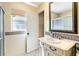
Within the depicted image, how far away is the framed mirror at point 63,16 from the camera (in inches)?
66.3

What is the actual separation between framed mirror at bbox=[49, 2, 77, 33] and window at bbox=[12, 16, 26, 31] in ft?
3.98

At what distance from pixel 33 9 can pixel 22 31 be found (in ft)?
2.83

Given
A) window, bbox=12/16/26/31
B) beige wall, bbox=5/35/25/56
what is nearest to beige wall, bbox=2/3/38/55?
beige wall, bbox=5/35/25/56

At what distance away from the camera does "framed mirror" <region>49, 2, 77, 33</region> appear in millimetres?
1683

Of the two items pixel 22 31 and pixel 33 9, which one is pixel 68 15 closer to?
pixel 33 9

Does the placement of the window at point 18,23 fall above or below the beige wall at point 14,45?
above

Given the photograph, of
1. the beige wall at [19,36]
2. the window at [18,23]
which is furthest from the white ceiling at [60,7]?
the window at [18,23]

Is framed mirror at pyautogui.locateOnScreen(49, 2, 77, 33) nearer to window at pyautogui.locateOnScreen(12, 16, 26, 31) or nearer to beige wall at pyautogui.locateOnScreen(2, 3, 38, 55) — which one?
beige wall at pyautogui.locateOnScreen(2, 3, 38, 55)

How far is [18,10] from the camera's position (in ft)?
10.6

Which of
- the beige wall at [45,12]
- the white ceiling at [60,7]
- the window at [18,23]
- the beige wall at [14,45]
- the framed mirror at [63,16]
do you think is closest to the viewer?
the framed mirror at [63,16]

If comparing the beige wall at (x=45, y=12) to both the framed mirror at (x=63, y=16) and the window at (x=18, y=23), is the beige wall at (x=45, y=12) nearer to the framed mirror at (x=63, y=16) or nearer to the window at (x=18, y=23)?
the framed mirror at (x=63, y=16)

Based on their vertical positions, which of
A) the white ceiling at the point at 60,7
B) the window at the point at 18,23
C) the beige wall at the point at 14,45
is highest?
the white ceiling at the point at 60,7

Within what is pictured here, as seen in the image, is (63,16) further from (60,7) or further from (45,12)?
(45,12)

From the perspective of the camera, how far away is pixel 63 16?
78.3 inches
